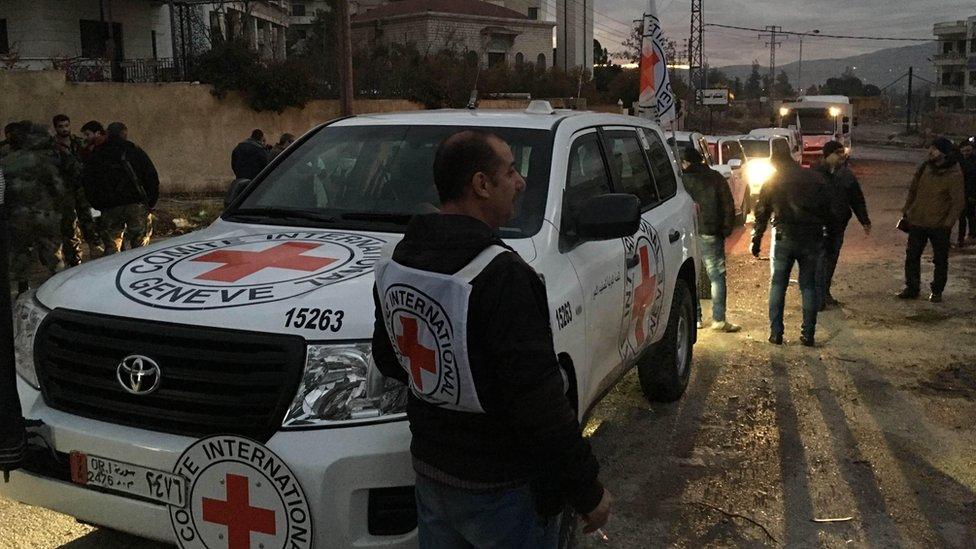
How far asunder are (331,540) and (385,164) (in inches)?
81.3

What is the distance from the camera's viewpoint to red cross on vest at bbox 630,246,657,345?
481 centimetres

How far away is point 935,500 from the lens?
4.56m

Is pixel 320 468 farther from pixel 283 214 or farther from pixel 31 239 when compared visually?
pixel 31 239

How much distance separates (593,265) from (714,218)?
4.47m

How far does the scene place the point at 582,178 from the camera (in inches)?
178

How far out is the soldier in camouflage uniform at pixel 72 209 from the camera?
902 centimetres

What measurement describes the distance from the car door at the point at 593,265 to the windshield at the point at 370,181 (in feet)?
0.57

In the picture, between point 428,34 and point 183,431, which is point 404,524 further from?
point 428,34

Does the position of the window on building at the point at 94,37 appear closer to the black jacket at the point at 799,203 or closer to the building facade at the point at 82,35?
the building facade at the point at 82,35

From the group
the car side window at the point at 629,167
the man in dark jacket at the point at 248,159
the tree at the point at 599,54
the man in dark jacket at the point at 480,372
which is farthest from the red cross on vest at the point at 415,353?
the tree at the point at 599,54

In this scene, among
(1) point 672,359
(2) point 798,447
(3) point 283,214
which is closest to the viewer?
(3) point 283,214

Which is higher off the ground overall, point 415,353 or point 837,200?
point 415,353

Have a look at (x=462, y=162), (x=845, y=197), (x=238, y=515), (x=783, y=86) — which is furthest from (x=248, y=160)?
(x=783, y=86)

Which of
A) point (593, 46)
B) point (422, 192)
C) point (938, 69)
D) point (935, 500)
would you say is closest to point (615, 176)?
point (422, 192)
